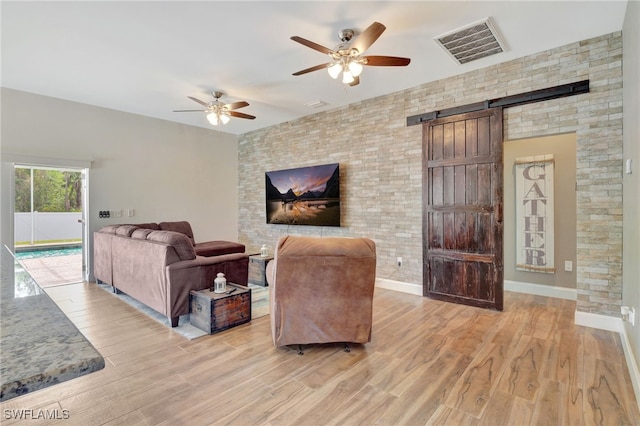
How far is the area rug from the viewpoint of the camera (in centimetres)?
307

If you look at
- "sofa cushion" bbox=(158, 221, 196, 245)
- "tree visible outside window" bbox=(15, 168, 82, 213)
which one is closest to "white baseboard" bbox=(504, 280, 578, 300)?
"sofa cushion" bbox=(158, 221, 196, 245)

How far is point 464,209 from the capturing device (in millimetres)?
3959

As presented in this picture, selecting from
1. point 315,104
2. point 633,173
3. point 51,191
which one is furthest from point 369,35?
point 51,191

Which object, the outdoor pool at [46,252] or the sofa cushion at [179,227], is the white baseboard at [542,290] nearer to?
the sofa cushion at [179,227]

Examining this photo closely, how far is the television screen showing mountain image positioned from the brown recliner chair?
274 centimetres

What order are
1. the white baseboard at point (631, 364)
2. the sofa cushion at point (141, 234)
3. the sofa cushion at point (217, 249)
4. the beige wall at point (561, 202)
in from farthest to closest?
the sofa cushion at point (217, 249) < the beige wall at point (561, 202) < the sofa cushion at point (141, 234) < the white baseboard at point (631, 364)

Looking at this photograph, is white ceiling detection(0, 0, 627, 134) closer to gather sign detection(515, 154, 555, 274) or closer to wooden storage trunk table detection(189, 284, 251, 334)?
gather sign detection(515, 154, 555, 274)

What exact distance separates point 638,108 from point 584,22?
1.31m

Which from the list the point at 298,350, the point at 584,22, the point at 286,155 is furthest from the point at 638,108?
the point at 286,155

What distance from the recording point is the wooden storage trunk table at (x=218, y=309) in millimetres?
3016

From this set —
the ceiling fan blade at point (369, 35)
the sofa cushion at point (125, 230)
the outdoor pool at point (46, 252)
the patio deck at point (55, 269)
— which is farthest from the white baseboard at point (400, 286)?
the outdoor pool at point (46, 252)

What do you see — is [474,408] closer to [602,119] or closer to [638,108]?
[638,108]

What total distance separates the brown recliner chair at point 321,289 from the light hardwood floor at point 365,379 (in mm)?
200

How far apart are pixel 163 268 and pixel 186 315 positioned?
0.62 meters
